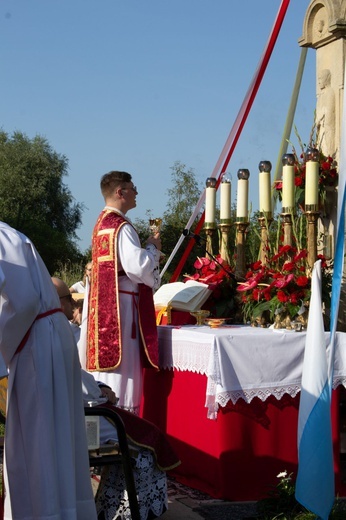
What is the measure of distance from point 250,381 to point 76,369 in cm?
172

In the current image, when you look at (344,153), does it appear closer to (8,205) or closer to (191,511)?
(191,511)

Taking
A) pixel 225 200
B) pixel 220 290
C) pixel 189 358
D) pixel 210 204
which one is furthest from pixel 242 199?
pixel 189 358

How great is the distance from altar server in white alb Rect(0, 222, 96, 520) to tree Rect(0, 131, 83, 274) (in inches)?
1180

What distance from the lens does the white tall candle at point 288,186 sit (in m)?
6.40

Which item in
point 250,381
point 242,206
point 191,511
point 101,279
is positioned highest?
point 242,206

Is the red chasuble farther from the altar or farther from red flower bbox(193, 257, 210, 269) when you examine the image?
red flower bbox(193, 257, 210, 269)

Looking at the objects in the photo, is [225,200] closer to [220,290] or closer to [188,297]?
[220,290]

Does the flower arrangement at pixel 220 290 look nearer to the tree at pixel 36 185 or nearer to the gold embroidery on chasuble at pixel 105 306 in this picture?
the gold embroidery on chasuble at pixel 105 306

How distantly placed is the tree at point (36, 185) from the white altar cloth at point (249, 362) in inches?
1114

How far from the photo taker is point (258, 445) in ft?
18.5

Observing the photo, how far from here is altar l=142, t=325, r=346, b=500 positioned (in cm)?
556

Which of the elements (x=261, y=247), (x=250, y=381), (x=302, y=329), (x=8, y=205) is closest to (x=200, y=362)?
(x=250, y=381)

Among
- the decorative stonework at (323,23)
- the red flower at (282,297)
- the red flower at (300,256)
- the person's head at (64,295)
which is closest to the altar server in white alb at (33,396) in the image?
the person's head at (64,295)

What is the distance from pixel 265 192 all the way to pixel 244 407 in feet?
6.19
